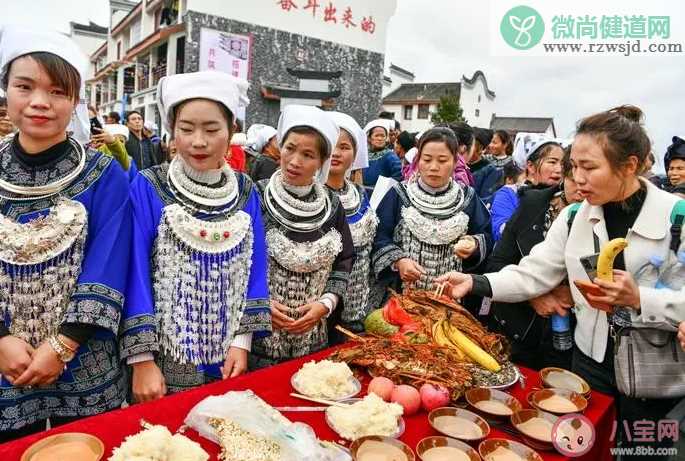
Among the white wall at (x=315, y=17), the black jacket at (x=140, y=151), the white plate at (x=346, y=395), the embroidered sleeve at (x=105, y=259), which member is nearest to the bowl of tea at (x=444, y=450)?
the white plate at (x=346, y=395)

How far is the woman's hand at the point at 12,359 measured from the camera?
1.62 metres

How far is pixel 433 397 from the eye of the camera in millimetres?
1784

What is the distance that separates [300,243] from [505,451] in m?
1.33

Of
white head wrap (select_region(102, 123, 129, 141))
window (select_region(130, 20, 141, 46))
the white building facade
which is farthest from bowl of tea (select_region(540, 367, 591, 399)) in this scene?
the white building facade

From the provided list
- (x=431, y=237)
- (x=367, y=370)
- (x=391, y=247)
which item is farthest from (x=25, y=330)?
(x=431, y=237)

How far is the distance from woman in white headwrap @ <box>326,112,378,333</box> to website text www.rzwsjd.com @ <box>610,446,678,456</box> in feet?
4.91

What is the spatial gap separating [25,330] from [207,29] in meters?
16.6

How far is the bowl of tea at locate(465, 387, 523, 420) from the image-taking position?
1.75 m

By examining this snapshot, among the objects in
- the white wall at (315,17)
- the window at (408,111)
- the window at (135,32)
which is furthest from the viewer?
the window at (408,111)

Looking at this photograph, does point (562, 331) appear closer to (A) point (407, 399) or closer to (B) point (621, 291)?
(B) point (621, 291)

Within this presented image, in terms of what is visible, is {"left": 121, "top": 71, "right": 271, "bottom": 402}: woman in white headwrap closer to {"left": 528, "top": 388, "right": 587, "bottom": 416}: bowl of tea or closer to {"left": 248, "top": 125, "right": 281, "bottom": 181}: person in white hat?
{"left": 528, "top": 388, "right": 587, "bottom": 416}: bowl of tea

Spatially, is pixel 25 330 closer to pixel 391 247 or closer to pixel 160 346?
pixel 160 346

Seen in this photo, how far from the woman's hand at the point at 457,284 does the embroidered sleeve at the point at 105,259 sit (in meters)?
1.54

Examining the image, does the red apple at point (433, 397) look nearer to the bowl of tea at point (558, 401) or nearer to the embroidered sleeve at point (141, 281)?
the bowl of tea at point (558, 401)
